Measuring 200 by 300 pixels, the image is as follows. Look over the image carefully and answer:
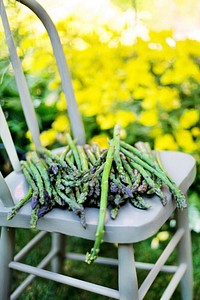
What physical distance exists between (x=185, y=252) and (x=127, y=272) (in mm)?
347

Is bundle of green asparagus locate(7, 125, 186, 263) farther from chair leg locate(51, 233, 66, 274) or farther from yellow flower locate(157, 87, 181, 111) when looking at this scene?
yellow flower locate(157, 87, 181, 111)

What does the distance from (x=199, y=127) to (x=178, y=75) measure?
8.8 inches

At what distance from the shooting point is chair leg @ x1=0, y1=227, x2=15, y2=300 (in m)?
1.19

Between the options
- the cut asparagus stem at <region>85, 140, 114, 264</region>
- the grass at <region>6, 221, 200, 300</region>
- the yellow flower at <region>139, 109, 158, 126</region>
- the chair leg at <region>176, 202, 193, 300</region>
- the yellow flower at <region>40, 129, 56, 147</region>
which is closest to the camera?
the cut asparagus stem at <region>85, 140, 114, 264</region>

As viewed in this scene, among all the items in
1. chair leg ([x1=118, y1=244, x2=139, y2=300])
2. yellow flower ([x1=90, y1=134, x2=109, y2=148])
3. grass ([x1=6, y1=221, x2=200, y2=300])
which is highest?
yellow flower ([x1=90, y1=134, x2=109, y2=148])

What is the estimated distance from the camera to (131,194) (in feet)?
3.44

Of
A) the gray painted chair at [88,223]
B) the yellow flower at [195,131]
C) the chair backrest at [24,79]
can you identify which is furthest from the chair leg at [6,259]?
the yellow flower at [195,131]

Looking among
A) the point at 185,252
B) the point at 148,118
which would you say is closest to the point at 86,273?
the point at 185,252

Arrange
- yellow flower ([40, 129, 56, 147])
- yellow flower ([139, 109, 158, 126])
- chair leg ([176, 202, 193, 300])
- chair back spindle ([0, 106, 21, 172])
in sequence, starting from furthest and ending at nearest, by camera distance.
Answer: yellow flower ([40, 129, 56, 147])
yellow flower ([139, 109, 158, 126])
chair leg ([176, 202, 193, 300])
chair back spindle ([0, 106, 21, 172])

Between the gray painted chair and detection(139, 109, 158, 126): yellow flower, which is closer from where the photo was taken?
the gray painted chair

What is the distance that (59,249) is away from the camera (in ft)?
5.22

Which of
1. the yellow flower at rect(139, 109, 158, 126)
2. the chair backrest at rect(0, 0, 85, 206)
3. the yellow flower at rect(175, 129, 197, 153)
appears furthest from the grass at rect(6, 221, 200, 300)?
the chair backrest at rect(0, 0, 85, 206)

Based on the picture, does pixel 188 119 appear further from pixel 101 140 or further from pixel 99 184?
pixel 99 184

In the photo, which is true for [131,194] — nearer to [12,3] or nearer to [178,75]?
[12,3]
